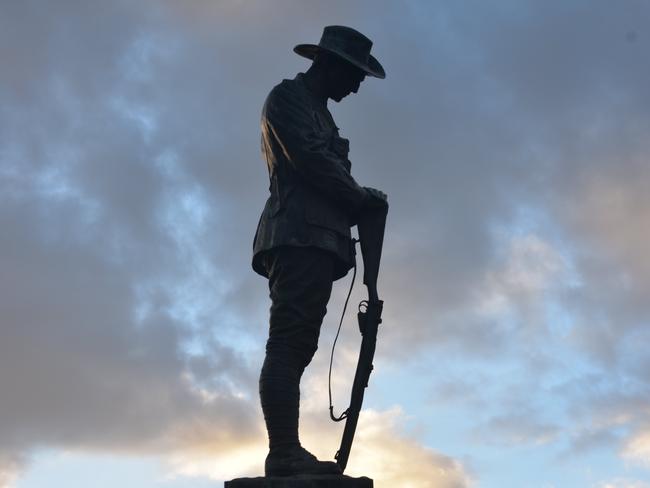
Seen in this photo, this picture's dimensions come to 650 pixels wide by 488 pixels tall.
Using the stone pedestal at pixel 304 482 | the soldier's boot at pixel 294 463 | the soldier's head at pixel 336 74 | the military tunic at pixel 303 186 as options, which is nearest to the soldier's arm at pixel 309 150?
the military tunic at pixel 303 186

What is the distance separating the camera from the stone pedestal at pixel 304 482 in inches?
300

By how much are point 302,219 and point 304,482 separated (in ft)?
6.90

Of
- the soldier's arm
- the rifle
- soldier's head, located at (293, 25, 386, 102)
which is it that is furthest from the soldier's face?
the rifle

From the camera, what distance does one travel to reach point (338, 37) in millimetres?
8945

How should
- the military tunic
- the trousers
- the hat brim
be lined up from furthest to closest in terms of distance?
the hat brim, the military tunic, the trousers

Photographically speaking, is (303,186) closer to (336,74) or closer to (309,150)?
(309,150)

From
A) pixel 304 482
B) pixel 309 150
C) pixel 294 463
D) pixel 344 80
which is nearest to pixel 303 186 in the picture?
pixel 309 150

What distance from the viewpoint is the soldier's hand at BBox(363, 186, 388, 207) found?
880 centimetres

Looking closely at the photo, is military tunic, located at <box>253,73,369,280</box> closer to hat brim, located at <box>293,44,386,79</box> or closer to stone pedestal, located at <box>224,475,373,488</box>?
hat brim, located at <box>293,44,386,79</box>

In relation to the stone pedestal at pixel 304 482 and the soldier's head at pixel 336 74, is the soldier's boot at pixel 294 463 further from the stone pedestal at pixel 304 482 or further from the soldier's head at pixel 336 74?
the soldier's head at pixel 336 74

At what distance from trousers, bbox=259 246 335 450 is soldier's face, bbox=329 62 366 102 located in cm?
158

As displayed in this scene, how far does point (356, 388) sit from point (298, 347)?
672 millimetres

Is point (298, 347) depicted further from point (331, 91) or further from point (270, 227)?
point (331, 91)

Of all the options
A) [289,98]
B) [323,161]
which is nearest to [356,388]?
[323,161]
